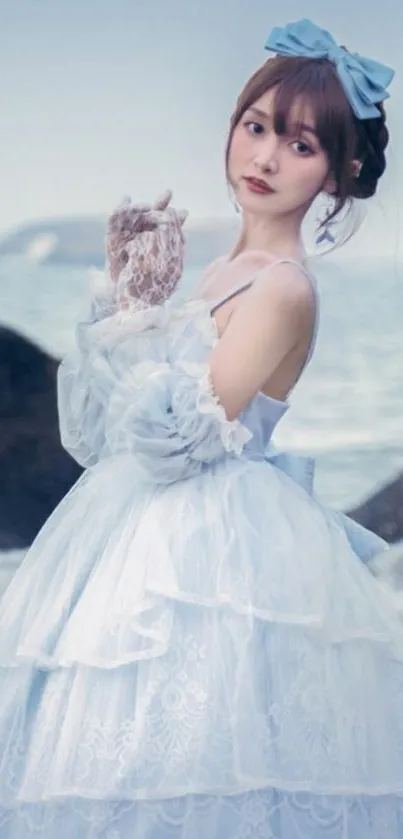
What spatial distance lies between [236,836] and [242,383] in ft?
2.25

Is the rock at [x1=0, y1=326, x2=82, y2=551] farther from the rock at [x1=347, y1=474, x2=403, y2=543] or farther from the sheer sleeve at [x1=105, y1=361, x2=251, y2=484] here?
the rock at [x1=347, y1=474, x2=403, y2=543]

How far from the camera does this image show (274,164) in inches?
84.0

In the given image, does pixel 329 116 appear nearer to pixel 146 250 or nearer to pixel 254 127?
pixel 254 127

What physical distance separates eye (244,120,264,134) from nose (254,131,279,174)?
0.07 ft

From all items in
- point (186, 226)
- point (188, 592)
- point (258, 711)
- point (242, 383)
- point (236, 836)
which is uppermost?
point (186, 226)

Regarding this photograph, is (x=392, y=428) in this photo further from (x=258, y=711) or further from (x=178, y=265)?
(x=258, y=711)

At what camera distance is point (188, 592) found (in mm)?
1829

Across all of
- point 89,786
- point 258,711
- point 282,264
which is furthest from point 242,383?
point 89,786

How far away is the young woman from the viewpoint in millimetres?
1778

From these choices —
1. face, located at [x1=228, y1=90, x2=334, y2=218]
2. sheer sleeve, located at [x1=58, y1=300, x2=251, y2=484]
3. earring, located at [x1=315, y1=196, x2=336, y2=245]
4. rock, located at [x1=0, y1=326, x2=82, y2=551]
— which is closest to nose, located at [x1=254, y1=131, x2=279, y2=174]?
face, located at [x1=228, y1=90, x2=334, y2=218]

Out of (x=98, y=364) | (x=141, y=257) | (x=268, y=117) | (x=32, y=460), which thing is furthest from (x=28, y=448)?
(x=268, y=117)

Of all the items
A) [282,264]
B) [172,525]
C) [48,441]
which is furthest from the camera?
[48,441]

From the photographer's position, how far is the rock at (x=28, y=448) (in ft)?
7.26

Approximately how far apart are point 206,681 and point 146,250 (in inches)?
29.9
